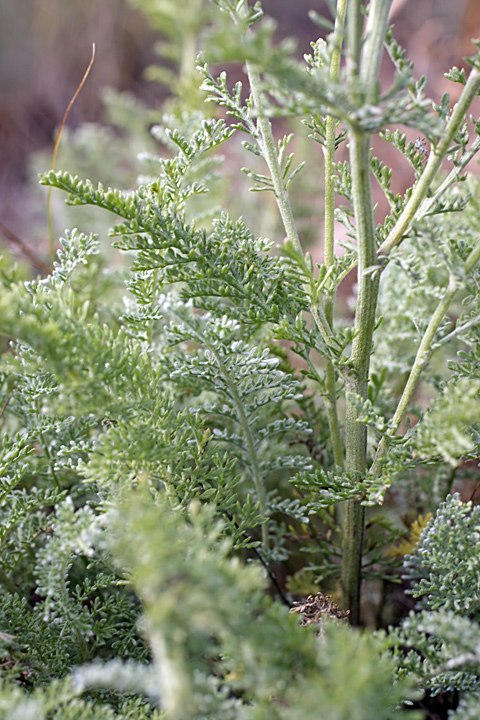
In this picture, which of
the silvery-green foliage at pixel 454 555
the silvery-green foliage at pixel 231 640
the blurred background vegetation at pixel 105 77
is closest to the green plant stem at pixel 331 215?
the silvery-green foliage at pixel 454 555

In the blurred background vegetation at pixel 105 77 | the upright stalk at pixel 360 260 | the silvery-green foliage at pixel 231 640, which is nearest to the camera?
the silvery-green foliage at pixel 231 640

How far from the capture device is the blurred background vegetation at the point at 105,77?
173 cm

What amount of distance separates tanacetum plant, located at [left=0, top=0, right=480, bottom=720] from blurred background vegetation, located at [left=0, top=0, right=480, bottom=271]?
3.11 ft

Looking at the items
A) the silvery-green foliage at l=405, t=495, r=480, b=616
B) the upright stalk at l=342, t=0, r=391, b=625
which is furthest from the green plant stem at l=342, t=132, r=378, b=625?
the silvery-green foliage at l=405, t=495, r=480, b=616

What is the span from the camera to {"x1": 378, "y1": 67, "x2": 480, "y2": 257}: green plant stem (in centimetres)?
55

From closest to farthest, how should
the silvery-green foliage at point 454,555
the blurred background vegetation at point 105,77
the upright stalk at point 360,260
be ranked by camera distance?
1. the upright stalk at point 360,260
2. the silvery-green foliage at point 454,555
3. the blurred background vegetation at point 105,77

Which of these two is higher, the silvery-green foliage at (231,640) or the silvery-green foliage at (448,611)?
the silvery-green foliage at (448,611)

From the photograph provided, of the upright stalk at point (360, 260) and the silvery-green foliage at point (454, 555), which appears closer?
the upright stalk at point (360, 260)

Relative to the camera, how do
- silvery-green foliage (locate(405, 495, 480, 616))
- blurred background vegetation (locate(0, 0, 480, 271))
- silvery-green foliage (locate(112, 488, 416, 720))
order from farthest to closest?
blurred background vegetation (locate(0, 0, 480, 271)), silvery-green foliage (locate(405, 495, 480, 616)), silvery-green foliage (locate(112, 488, 416, 720))

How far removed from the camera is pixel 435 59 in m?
1.93

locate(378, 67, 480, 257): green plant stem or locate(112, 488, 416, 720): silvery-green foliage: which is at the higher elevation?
locate(378, 67, 480, 257): green plant stem

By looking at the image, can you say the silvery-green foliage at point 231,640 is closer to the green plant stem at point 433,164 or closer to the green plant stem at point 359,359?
the green plant stem at point 359,359

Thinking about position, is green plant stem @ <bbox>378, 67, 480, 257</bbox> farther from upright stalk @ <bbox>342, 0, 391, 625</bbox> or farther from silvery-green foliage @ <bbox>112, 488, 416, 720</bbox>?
silvery-green foliage @ <bbox>112, 488, 416, 720</bbox>

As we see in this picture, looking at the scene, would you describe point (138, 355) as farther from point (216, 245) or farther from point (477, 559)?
point (477, 559)
